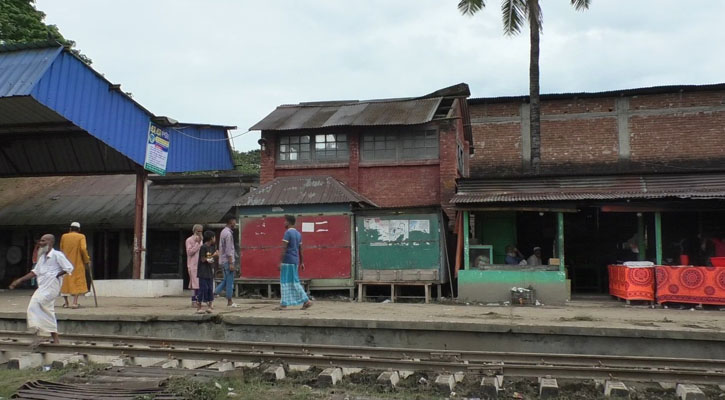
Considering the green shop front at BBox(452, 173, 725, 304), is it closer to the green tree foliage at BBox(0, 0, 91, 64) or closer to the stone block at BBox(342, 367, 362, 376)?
the stone block at BBox(342, 367, 362, 376)

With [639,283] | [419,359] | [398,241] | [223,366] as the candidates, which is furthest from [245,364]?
[639,283]

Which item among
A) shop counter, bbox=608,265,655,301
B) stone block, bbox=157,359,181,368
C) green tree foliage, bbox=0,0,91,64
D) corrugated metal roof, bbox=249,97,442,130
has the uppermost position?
green tree foliage, bbox=0,0,91,64

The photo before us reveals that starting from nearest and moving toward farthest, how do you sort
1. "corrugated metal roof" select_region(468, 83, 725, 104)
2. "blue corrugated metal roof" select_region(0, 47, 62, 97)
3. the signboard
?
"blue corrugated metal roof" select_region(0, 47, 62, 97) < the signboard < "corrugated metal roof" select_region(468, 83, 725, 104)

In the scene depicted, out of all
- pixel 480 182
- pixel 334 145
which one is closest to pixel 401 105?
pixel 334 145

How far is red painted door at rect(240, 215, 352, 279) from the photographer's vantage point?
48.5ft

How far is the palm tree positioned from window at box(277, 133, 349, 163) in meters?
6.12

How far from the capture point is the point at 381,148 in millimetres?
16969

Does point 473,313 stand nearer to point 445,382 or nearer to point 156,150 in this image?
point 445,382

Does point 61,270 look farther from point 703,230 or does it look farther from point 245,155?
point 245,155

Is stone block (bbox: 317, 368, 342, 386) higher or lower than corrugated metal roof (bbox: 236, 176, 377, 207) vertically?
lower

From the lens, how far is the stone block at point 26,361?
7.79 metres

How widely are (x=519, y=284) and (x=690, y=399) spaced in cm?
747

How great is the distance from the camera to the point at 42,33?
22.6m

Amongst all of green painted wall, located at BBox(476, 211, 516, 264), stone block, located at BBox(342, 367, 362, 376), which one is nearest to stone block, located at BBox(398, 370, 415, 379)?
stone block, located at BBox(342, 367, 362, 376)
